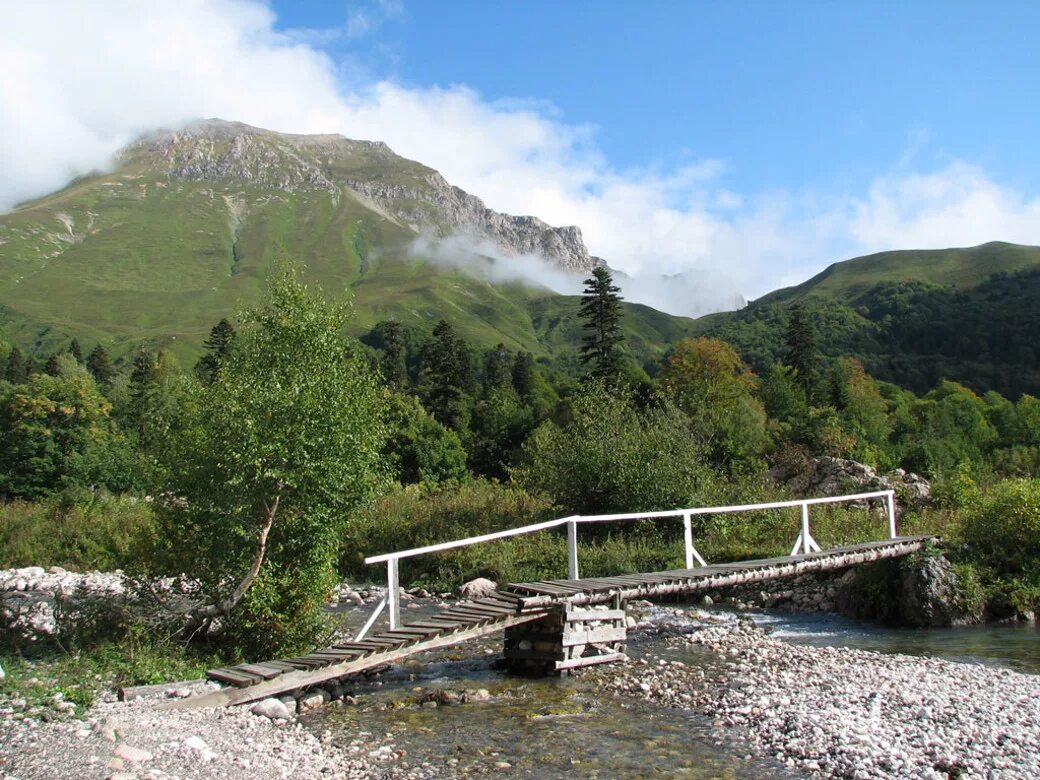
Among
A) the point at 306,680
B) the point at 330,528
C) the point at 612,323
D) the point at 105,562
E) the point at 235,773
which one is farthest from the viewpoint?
the point at 612,323

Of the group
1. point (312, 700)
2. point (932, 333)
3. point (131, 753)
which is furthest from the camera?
point (932, 333)

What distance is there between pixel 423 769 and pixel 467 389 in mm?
76390

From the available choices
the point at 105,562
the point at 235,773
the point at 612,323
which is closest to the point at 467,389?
the point at 612,323

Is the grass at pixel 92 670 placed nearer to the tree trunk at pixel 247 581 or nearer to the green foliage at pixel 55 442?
the tree trunk at pixel 247 581

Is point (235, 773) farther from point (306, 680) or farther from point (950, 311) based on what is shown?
point (950, 311)

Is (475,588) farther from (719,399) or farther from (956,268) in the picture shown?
(956,268)

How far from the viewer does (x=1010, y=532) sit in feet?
72.0

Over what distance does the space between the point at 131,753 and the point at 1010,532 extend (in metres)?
21.5

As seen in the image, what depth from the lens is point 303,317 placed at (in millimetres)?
14547

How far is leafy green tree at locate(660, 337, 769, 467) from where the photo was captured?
1612 inches

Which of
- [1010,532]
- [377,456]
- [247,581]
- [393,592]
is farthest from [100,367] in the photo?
[1010,532]

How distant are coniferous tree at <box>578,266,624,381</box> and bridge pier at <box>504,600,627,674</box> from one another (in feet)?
149

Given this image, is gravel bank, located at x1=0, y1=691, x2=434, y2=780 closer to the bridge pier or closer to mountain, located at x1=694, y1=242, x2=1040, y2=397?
the bridge pier

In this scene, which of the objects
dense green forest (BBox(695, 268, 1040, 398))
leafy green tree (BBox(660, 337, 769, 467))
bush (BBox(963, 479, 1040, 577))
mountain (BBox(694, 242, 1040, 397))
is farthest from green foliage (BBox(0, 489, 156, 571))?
mountain (BBox(694, 242, 1040, 397))
